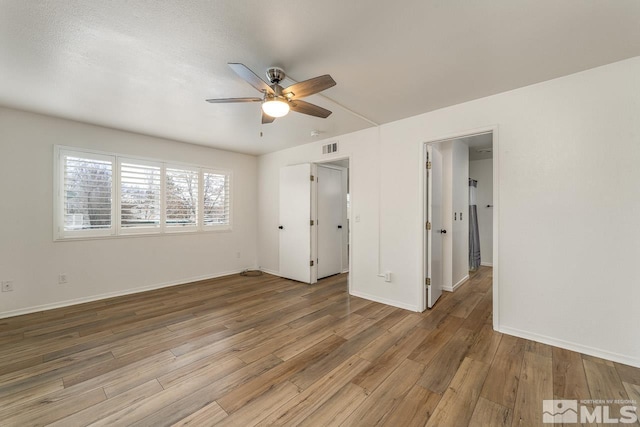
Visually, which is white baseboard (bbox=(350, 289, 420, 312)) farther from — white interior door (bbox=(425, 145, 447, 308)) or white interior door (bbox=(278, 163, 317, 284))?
white interior door (bbox=(278, 163, 317, 284))

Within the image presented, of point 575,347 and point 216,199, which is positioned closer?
point 575,347

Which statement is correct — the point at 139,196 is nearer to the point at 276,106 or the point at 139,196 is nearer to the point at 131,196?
the point at 131,196

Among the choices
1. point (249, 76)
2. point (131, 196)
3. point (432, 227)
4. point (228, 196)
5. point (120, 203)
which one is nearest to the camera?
point (249, 76)

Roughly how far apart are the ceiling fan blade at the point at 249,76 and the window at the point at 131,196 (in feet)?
10.5

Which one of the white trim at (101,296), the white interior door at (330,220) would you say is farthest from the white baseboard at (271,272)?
the white interior door at (330,220)

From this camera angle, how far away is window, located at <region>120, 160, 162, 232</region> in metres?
3.91

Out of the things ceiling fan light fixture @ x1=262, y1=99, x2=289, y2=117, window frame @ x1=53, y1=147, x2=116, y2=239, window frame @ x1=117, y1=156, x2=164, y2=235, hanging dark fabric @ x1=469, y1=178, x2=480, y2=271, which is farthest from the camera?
hanging dark fabric @ x1=469, y1=178, x2=480, y2=271

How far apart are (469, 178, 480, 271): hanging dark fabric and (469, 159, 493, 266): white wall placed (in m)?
0.26

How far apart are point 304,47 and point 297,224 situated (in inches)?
125

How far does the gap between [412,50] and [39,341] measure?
436 centimetres

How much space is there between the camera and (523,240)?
8.29 ft

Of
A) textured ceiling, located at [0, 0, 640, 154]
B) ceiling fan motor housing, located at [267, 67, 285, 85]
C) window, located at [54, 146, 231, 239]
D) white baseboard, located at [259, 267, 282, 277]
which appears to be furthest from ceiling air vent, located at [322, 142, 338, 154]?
white baseboard, located at [259, 267, 282, 277]

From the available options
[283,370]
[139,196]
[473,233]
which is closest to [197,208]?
[139,196]

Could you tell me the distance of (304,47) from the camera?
1882mm
